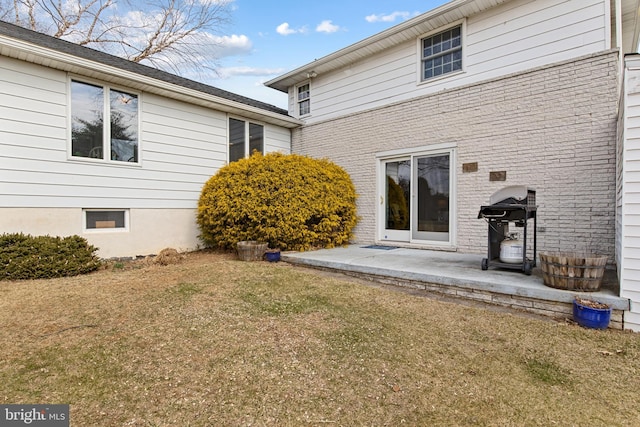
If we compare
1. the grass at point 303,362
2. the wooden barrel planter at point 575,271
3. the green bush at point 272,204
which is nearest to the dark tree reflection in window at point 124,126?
the green bush at point 272,204

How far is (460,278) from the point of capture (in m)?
4.28

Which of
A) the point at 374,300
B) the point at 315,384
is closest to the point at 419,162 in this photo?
the point at 374,300

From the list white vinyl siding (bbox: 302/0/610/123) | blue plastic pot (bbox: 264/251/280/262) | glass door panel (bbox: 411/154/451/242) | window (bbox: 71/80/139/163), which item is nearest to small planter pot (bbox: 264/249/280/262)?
blue plastic pot (bbox: 264/251/280/262)

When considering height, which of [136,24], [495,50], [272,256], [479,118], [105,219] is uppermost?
[136,24]

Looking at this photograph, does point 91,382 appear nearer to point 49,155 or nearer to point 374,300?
point 374,300

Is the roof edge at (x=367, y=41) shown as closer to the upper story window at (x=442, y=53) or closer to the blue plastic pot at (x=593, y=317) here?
the upper story window at (x=442, y=53)

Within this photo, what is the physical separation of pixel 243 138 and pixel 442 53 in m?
→ 5.28

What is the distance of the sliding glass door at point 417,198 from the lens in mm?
7051

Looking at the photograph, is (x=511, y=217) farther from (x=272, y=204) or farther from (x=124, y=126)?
(x=124, y=126)

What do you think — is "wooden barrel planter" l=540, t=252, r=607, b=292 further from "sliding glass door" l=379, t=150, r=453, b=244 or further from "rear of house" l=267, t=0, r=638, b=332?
"sliding glass door" l=379, t=150, r=453, b=244

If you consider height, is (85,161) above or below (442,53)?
below

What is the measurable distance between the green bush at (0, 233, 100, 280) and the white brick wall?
21.9 feet

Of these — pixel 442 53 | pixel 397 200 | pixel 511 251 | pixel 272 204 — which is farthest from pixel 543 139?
pixel 272 204

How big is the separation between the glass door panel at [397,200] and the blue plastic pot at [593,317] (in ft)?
14.5
